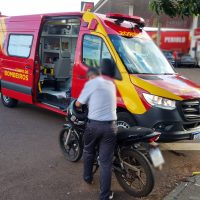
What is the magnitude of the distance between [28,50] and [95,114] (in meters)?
5.00

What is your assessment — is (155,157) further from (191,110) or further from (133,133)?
(191,110)

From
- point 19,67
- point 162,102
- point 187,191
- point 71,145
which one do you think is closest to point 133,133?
point 187,191

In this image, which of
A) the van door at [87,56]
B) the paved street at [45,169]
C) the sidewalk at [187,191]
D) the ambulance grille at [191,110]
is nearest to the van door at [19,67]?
the paved street at [45,169]

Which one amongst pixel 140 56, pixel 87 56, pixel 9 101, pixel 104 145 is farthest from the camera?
pixel 9 101

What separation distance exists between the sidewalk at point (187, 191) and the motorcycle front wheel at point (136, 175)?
337 mm

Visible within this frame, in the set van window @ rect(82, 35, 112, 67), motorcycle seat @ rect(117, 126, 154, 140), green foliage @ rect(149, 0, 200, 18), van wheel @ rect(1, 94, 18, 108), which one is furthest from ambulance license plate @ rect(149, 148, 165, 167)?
van wheel @ rect(1, 94, 18, 108)

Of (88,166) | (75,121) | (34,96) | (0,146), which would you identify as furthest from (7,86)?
(88,166)

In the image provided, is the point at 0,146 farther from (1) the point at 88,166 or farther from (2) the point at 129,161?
(2) the point at 129,161

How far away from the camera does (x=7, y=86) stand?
30.7ft

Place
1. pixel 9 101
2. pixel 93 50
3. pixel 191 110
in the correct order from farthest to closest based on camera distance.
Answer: pixel 9 101 → pixel 93 50 → pixel 191 110

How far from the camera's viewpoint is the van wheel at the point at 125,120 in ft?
19.3

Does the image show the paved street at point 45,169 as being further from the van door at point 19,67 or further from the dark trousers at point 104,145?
the van door at point 19,67

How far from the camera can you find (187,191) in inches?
179

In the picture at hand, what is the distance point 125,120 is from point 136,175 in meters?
1.66
